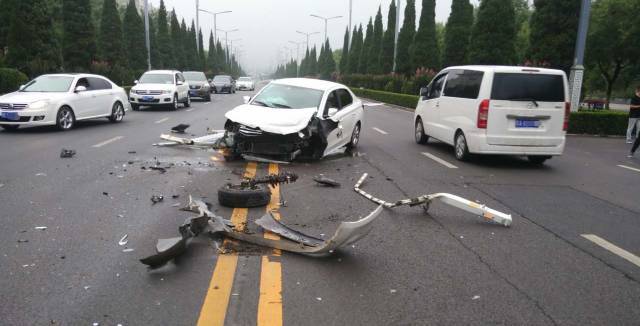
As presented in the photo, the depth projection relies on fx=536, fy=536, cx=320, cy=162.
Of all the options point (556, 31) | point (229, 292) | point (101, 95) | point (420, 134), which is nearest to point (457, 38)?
point (556, 31)

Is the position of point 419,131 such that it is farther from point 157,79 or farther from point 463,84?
point 157,79

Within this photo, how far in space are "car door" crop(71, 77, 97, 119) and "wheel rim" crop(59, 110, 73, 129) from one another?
249mm

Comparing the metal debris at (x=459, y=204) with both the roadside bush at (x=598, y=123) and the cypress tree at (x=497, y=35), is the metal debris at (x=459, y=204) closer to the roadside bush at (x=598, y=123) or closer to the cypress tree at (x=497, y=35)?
the roadside bush at (x=598, y=123)

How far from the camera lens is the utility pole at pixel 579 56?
17188mm

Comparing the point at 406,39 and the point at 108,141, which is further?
the point at 406,39

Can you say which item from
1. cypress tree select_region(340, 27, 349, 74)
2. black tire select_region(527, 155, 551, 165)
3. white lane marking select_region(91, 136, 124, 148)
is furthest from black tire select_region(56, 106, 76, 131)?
cypress tree select_region(340, 27, 349, 74)

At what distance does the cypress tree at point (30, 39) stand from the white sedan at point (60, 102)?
35.3ft

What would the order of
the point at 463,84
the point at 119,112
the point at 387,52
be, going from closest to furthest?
the point at 463,84 → the point at 119,112 → the point at 387,52

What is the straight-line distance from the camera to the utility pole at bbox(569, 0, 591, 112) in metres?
17.2

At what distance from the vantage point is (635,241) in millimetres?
5781

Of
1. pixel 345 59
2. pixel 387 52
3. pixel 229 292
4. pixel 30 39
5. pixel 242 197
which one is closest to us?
pixel 229 292

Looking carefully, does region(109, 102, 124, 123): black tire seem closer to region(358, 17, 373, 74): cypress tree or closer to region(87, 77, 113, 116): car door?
region(87, 77, 113, 116): car door

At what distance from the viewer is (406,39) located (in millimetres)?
44312

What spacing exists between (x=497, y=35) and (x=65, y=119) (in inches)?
770
